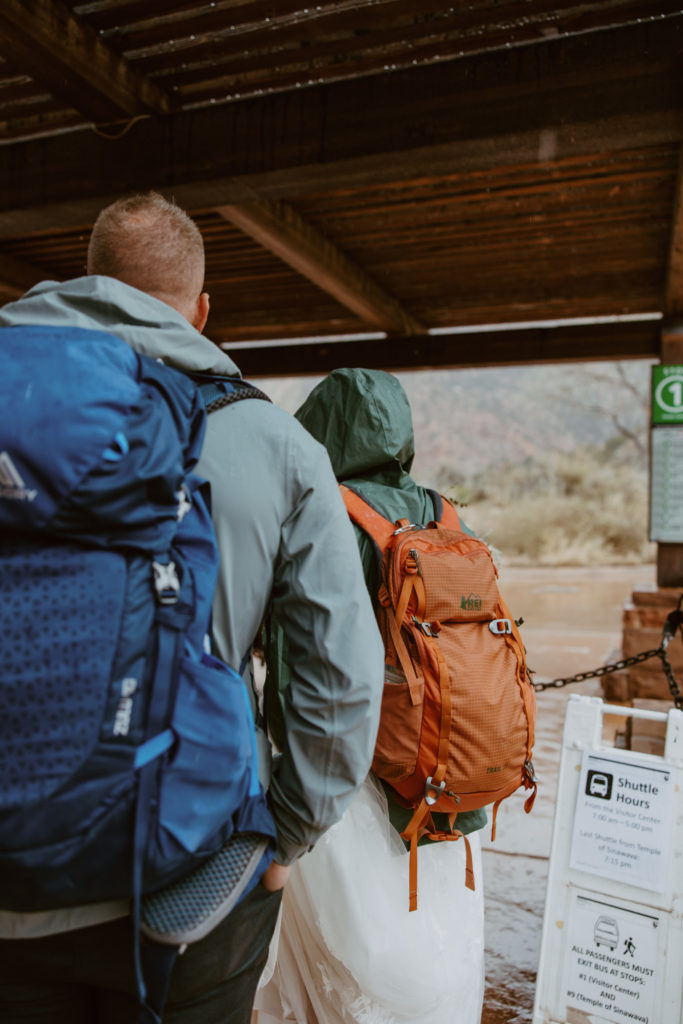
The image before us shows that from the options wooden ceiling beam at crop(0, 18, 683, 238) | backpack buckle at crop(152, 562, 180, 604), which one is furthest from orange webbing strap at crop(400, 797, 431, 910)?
wooden ceiling beam at crop(0, 18, 683, 238)

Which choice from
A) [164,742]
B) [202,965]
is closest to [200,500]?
[164,742]

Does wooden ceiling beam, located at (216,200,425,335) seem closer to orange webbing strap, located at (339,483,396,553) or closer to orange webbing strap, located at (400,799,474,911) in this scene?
orange webbing strap, located at (339,483,396,553)

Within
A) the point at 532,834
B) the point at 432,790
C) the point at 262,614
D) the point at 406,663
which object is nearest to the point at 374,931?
the point at 432,790

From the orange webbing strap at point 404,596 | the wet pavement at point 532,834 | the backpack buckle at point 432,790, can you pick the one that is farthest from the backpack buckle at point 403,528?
the wet pavement at point 532,834

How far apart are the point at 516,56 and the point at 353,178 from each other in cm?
74

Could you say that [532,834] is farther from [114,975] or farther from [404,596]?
[114,975]

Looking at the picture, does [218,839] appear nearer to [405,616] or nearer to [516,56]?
[405,616]

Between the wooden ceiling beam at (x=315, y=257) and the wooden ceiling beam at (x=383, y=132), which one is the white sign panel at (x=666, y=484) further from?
the wooden ceiling beam at (x=383, y=132)

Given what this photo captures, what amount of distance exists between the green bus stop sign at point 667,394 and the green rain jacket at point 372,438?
3829 mm

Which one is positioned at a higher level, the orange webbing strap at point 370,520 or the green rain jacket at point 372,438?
the green rain jacket at point 372,438

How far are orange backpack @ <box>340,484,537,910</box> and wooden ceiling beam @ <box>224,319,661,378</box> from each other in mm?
4714

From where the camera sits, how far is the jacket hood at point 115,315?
1.29 metres

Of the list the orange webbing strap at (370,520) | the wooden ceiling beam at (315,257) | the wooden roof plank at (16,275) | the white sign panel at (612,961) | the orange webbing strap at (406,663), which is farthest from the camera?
the wooden roof plank at (16,275)

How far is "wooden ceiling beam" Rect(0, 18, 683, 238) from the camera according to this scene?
2.75 meters
